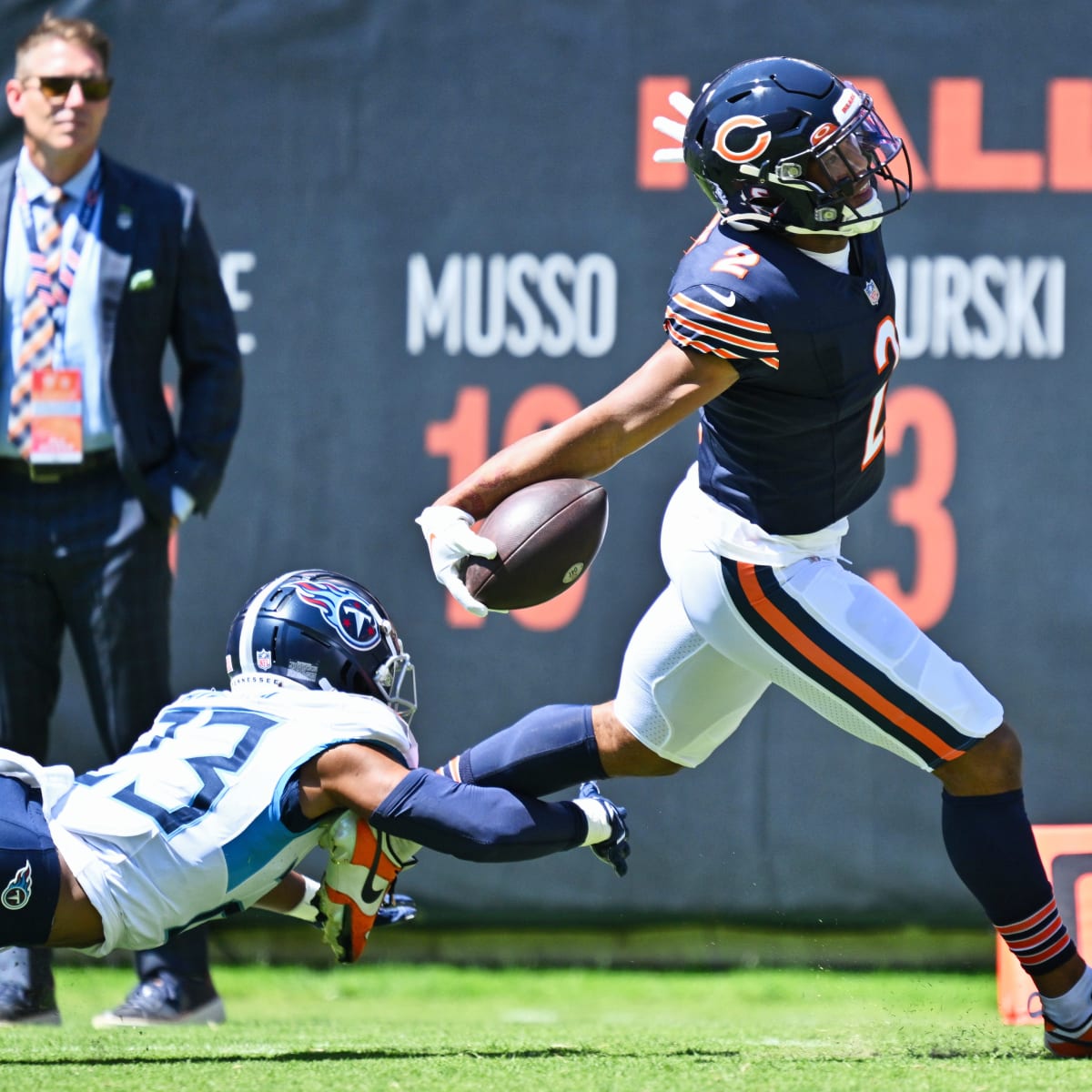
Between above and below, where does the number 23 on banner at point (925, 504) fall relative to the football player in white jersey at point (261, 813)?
above

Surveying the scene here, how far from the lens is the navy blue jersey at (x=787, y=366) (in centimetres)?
293

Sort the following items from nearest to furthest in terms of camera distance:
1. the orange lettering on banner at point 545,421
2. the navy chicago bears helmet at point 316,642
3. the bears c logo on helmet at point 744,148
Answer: the bears c logo on helmet at point 744,148
the navy chicago bears helmet at point 316,642
the orange lettering on banner at point 545,421

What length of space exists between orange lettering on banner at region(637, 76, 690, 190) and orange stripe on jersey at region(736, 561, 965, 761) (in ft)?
6.99

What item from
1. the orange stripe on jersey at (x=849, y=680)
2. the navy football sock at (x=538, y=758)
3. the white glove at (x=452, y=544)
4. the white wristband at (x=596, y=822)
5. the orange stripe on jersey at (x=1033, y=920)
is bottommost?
the orange stripe on jersey at (x=1033, y=920)

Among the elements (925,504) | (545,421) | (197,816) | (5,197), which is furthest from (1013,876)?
(5,197)

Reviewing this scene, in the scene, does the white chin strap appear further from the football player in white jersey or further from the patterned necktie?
the patterned necktie

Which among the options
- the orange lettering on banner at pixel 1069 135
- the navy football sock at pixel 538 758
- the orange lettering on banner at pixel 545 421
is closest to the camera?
the navy football sock at pixel 538 758

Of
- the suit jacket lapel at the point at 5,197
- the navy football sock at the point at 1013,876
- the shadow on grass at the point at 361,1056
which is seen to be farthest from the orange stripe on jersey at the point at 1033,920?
the suit jacket lapel at the point at 5,197

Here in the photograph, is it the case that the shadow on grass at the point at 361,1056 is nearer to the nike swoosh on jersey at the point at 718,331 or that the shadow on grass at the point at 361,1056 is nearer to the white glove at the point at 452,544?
the white glove at the point at 452,544

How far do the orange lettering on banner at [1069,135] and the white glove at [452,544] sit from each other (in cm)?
257

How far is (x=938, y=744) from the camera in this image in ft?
9.90

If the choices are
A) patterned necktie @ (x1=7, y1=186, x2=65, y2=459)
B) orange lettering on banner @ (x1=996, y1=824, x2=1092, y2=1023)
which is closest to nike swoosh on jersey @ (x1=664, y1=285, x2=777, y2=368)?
orange lettering on banner @ (x1=996, y1=824, x2=1092, y2=1023)

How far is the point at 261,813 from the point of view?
9.90 feet

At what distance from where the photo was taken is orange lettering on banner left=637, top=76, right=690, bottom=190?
4883 mm
